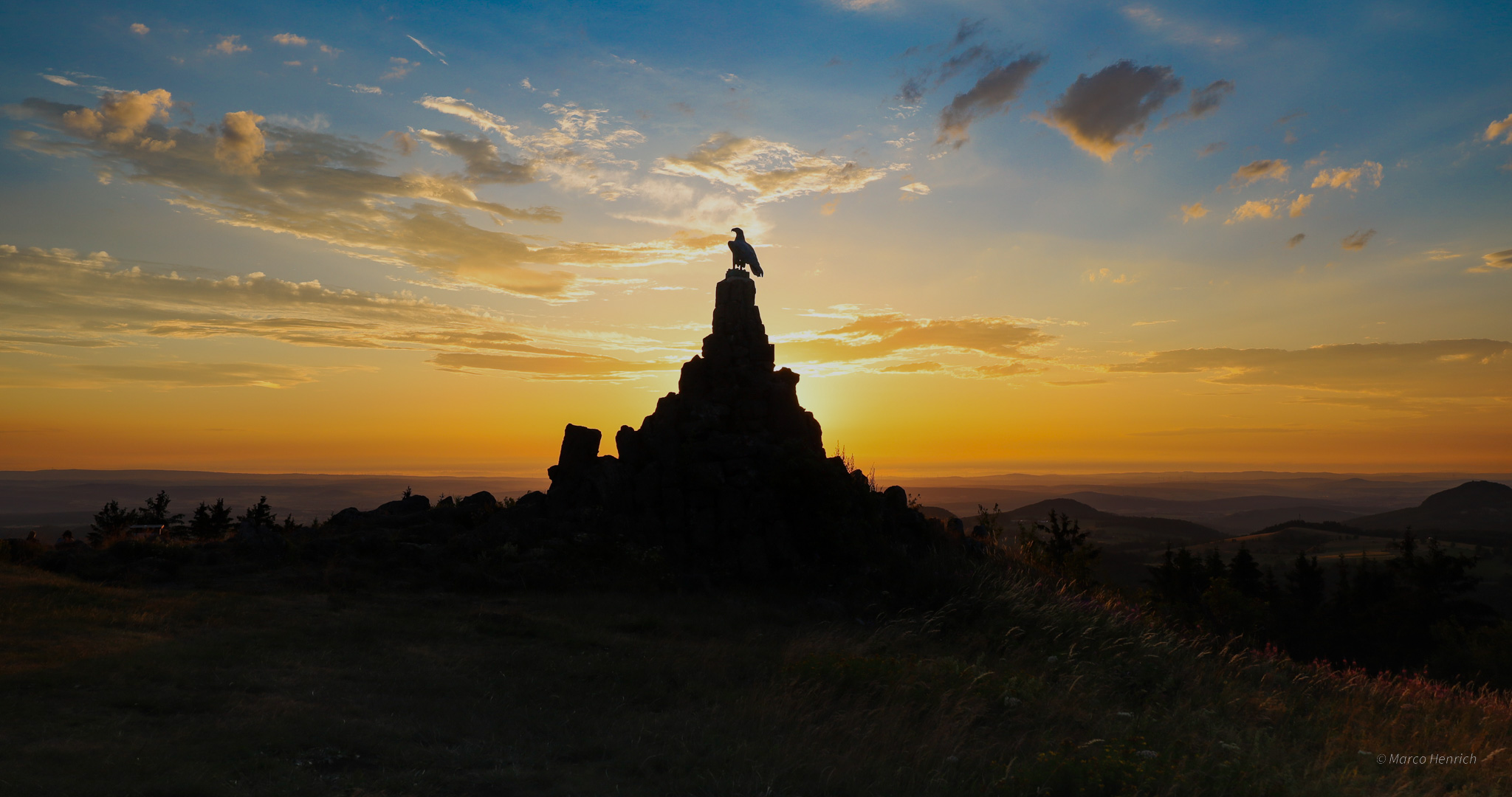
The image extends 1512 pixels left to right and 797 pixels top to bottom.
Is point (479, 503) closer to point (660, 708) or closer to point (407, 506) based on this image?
point (407, 506)

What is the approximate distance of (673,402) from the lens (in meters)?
29.3

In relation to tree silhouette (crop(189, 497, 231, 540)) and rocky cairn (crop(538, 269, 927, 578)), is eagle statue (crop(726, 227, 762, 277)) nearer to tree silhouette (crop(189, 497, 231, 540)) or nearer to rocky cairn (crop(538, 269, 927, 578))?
rocky cairn (crop(538, 269, 927, 578))

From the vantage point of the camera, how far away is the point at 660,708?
41.4 ft

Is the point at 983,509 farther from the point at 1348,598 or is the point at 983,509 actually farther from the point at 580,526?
the point at 1348,598

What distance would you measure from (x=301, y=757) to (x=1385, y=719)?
16.8 m

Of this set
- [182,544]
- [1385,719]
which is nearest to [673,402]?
[182,544]

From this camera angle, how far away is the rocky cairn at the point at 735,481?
2492cm

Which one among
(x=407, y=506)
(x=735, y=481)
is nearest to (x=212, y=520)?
(x=407, y=506)

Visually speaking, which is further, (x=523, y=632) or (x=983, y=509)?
(x=983, y=509)

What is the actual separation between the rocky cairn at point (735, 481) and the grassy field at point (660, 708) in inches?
217

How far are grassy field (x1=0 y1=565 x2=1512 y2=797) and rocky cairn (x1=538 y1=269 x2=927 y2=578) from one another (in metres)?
5.52

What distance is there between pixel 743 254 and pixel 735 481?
32.8 feet

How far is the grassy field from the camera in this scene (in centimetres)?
893

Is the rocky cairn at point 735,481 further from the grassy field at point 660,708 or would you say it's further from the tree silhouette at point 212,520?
the tree silhouette at point 212,520
